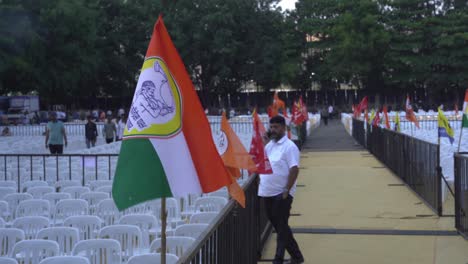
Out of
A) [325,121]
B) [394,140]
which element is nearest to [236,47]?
[325,121]

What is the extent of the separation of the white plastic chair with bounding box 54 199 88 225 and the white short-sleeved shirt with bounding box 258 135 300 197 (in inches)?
121

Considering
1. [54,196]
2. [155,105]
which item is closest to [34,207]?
[54,196]

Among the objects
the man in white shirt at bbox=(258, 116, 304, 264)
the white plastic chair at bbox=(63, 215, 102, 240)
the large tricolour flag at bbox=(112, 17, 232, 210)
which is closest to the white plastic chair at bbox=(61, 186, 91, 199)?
the white plastic chair at bbox=(63, 215, 102, 240)

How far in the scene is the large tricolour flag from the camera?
15.8 ft

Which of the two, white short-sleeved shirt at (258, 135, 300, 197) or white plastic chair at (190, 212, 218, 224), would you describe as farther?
white plastic chair at (190, 212, 218, 224)

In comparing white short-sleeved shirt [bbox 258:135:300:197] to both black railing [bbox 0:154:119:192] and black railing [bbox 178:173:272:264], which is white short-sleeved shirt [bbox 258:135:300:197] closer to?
black railing [bbox 178:173:272:264]

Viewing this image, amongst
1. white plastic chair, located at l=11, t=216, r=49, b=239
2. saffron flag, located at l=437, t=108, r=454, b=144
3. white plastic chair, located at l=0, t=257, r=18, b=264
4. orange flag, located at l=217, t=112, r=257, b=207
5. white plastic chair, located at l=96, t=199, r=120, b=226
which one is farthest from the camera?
saffron flag, located at l=437, t=108, r=454, b=144

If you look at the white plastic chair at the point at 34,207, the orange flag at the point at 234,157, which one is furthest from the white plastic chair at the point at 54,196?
the orange flag at the point at 234,157

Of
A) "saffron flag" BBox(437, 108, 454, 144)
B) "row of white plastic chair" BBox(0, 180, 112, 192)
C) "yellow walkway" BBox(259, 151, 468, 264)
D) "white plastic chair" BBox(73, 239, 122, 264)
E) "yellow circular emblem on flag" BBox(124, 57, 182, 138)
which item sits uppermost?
"yellow circular emblem on flag" BBox(124, 57, 182, 138)

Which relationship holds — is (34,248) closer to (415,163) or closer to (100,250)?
(100,250)

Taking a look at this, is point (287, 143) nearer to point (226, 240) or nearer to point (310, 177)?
point (226, 240)

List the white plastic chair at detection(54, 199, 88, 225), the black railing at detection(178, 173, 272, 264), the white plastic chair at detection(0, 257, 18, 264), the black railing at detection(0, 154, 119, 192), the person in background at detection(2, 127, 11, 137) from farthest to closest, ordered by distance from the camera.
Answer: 1. the person in background at detection(2, 127, 11, 137)
2. the black railing at detection(0, 154, 119, 192)
3. the white plastic chair at detection(54, 199, 88, 225)
4. the white plastic chair at detection(0, 257, 18, 264)
5. the black railing at detection(178, 173, 272, 264)

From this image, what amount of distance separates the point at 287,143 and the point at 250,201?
0.89 m

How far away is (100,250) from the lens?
23.9ft
